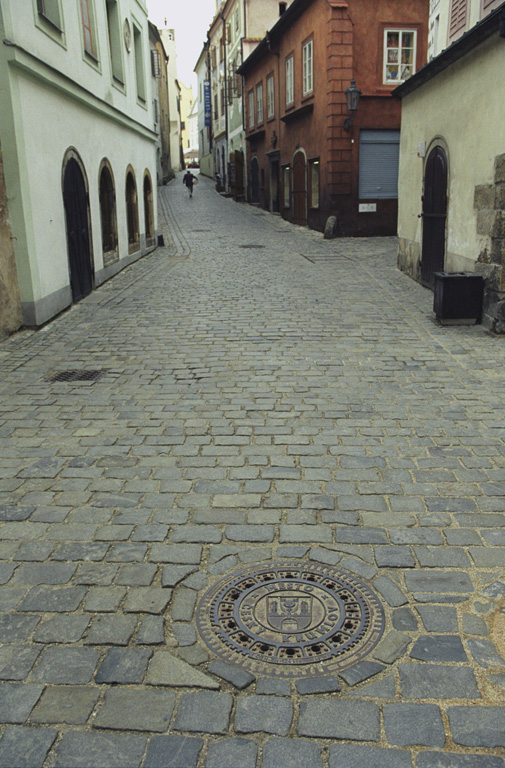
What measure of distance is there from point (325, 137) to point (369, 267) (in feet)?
28.2

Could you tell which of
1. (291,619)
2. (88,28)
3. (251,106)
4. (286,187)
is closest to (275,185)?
(286,187)

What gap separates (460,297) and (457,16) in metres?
6.13

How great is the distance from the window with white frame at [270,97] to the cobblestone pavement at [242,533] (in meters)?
23.9

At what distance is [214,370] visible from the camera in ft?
27.3

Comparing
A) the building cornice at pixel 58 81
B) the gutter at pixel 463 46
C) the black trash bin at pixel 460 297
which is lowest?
the black trash bin at pixel 460 297

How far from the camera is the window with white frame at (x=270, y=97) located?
101 ft

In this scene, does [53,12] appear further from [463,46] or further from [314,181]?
[314,181]

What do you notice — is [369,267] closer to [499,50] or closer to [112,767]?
[499,50]

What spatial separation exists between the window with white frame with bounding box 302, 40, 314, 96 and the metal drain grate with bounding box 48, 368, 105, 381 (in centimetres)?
1945

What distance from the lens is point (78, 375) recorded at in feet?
27.0

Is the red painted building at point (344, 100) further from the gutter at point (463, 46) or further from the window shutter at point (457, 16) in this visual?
the window shutter at point (457, 16)

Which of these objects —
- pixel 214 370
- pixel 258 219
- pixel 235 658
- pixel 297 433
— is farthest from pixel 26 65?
pixel 258 219

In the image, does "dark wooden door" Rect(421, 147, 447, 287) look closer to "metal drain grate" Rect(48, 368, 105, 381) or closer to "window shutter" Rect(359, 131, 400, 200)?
"metal drain grate" Rect(48, 368, 105, 381)

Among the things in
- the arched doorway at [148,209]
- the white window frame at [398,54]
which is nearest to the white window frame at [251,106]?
the white window frame at [398,54]
